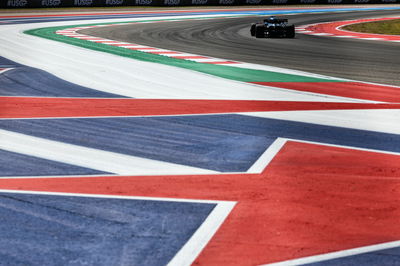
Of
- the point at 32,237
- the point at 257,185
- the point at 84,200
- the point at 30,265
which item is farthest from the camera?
the point at 257,185

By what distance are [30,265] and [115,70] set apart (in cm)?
1152

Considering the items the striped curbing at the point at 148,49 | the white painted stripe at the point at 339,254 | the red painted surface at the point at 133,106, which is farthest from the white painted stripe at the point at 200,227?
the striped curbing at the point at 148,49

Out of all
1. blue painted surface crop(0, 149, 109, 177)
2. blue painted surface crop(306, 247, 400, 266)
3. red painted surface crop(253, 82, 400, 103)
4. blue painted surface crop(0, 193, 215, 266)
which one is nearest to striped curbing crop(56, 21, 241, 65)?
red painted surface crop(253, 82, 400, 103)

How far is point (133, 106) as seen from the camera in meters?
11.5

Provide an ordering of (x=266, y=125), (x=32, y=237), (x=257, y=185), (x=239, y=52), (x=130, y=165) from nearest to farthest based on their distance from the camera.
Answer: (x=32, y=237)
(x=257, y=185)
(x=130, y=165)
(x=266, y=125)
(x=239, y=52)

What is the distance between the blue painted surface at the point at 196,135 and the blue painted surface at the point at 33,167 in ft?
2.73

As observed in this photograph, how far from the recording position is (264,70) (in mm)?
16312

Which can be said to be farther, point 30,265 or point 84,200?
point 84,200

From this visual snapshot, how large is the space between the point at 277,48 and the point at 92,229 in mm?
16407

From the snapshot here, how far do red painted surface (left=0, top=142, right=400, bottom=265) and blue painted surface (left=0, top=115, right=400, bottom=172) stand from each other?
524mm

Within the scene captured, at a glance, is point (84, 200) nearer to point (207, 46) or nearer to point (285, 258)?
point (285, 258)

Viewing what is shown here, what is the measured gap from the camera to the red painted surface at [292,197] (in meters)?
5.32

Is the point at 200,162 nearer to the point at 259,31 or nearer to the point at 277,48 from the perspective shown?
the point at 277,48

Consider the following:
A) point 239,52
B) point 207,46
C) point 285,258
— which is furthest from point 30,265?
point 207,46
